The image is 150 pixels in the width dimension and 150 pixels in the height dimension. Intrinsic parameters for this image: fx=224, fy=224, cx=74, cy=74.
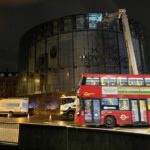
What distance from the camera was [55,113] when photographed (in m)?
48.4

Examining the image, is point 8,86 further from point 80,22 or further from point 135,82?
point 135,82

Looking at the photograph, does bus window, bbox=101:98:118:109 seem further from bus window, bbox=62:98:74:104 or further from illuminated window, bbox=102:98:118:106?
bus window, bbox=62:98:74:104

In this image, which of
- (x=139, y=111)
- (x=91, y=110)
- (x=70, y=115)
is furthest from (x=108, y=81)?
(x=70, y=115)

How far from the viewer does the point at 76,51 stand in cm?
5356

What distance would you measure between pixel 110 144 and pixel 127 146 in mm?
Answer: 1025

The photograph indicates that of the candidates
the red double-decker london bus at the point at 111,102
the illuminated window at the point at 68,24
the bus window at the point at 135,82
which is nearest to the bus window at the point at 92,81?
the red double-decker london bus at the point at 111,102

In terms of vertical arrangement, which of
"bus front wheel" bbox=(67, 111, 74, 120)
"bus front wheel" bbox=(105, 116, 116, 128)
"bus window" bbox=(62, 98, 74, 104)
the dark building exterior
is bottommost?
"bus front wheel" bbox=(105, 116, 116, 128)

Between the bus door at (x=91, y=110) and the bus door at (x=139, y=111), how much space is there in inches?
118

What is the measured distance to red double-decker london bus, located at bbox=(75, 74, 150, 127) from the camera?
18797mm

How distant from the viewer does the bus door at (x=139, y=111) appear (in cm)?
1900

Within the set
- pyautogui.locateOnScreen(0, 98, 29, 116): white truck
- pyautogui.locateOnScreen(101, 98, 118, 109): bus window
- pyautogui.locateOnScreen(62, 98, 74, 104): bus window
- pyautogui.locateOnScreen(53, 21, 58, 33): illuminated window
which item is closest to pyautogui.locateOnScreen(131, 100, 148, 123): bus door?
pyautogui.locateOnScreen(101, 98, 118, 109): bus window

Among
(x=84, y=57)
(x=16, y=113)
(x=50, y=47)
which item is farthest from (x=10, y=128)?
(x=50, y=47)

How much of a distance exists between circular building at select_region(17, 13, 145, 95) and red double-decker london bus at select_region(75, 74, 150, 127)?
1286 inches

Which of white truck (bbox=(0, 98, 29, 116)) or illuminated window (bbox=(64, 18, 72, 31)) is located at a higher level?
illuminated window (bbox=(64, 18, 72, 31))
